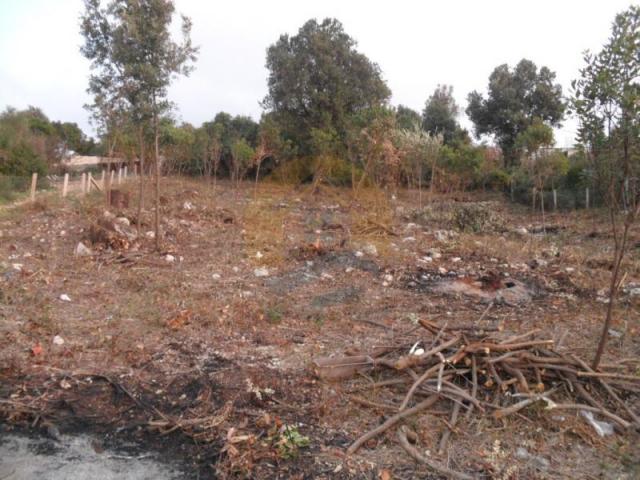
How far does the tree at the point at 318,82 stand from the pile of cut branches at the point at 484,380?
19479 millimetres

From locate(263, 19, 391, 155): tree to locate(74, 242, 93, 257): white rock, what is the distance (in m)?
15.6

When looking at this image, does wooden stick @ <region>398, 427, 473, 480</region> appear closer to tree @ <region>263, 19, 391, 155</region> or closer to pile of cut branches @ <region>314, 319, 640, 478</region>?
pile of cut branches @ <region>314, 319, 640, 478</region>

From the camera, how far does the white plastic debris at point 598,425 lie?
3.44 m

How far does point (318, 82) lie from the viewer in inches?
936

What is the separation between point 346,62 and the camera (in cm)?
2397

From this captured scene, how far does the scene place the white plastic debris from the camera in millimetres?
3443

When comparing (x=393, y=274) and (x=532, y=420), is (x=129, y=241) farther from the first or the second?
(x=532, y=420)

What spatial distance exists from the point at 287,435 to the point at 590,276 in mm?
6077

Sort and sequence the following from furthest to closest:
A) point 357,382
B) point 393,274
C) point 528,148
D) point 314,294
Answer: point 528,148 → point 393,274 → point 314,294 → point 357,382

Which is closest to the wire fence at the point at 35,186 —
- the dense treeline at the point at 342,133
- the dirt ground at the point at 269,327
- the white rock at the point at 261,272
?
the dense treeline at the point at 342,133

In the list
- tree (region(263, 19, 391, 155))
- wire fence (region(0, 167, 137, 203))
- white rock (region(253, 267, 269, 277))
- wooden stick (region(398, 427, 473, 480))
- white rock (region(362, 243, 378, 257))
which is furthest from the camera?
tree (region(263, 19, 391, 155))

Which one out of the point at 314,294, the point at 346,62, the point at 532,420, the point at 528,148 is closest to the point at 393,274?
the point at 314,294

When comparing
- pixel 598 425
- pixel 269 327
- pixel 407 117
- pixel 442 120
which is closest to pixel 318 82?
pixel 407 117

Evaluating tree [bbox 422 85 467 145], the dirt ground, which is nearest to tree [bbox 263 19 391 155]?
tree [bbox 422 85 467 145]
